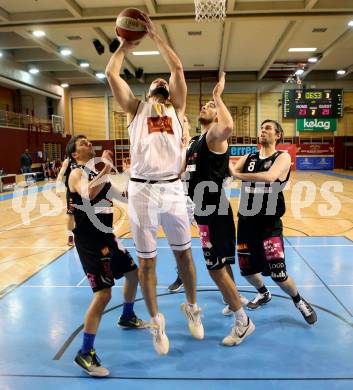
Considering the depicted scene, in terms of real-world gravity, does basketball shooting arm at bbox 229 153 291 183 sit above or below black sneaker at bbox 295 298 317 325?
above

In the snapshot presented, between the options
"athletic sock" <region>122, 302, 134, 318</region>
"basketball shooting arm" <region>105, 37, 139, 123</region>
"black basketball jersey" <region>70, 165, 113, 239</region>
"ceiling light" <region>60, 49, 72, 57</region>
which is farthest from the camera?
"ceiling light" <region>60, 49, 72, 57</region>

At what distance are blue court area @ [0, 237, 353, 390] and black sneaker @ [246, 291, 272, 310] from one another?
0.07m

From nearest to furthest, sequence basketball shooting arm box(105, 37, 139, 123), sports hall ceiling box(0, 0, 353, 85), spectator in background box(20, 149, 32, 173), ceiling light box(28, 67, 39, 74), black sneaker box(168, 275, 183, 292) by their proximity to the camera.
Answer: basketball shooting arm box(105, 37, 139, 123), black sneaker box(168, 275, 183, 292), sports hall ceiling box(0, 0, 353, 85), spectator in background box(20, 149, 32, 173), ceiling light box(28, 67, 39, 74)

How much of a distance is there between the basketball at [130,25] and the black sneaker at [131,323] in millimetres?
2474

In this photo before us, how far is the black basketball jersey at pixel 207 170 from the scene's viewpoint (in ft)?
11.2

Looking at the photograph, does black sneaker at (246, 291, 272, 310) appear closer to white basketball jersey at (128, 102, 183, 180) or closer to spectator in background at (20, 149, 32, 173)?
white basketball jersey at (128, 102, 183, 180)

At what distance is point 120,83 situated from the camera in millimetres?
2809

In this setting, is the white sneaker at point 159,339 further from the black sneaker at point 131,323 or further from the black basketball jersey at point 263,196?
the black basketball jersey at point 263,196

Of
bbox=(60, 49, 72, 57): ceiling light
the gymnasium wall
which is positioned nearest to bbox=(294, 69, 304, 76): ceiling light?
bbox=(60, 49, 72, 57): ceiling light

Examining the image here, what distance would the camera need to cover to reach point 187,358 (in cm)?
314

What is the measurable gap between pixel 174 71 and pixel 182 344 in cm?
226

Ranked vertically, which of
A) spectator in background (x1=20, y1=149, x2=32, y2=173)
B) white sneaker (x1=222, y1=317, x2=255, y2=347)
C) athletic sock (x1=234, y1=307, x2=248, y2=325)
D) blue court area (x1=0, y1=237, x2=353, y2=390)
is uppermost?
spectator in background (x1=20, y1=149, x2=32, y2=173)

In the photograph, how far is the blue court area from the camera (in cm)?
283

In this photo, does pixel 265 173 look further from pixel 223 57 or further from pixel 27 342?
pixel 223 57
